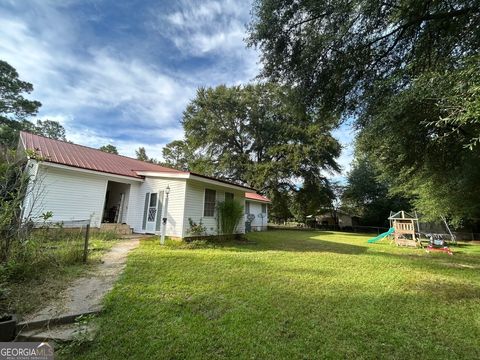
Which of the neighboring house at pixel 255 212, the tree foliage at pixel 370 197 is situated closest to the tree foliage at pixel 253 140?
the neighboring house at pixel 255 212

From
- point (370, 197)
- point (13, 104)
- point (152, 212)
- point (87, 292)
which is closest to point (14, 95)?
point (13, 104)

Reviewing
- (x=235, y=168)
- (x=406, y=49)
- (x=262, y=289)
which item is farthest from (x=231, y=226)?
(x=235, y=168)

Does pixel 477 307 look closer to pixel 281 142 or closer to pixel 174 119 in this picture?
pixel 281 142

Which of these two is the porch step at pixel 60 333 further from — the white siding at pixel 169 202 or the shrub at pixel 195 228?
the shrub at pixel 195 228

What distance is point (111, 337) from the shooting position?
286 centimetres

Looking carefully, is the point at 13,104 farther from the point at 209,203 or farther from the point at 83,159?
the point at 209,203

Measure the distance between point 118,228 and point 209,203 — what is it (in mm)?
4254

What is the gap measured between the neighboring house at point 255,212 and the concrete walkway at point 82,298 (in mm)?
13452

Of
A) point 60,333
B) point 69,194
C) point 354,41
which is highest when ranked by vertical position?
point 354,41

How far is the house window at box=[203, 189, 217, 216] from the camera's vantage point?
10.8 metres

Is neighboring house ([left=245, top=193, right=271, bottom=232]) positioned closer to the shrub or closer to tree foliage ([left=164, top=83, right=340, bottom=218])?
tree foliage ([left=164, top=83, right=340, bottom=218])

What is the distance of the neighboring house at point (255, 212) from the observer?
19.3m

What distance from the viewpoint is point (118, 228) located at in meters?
10.8

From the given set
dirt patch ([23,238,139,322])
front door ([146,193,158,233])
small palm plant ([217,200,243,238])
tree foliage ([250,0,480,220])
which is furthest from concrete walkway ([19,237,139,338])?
tree foliage ([250,0,480,220])
